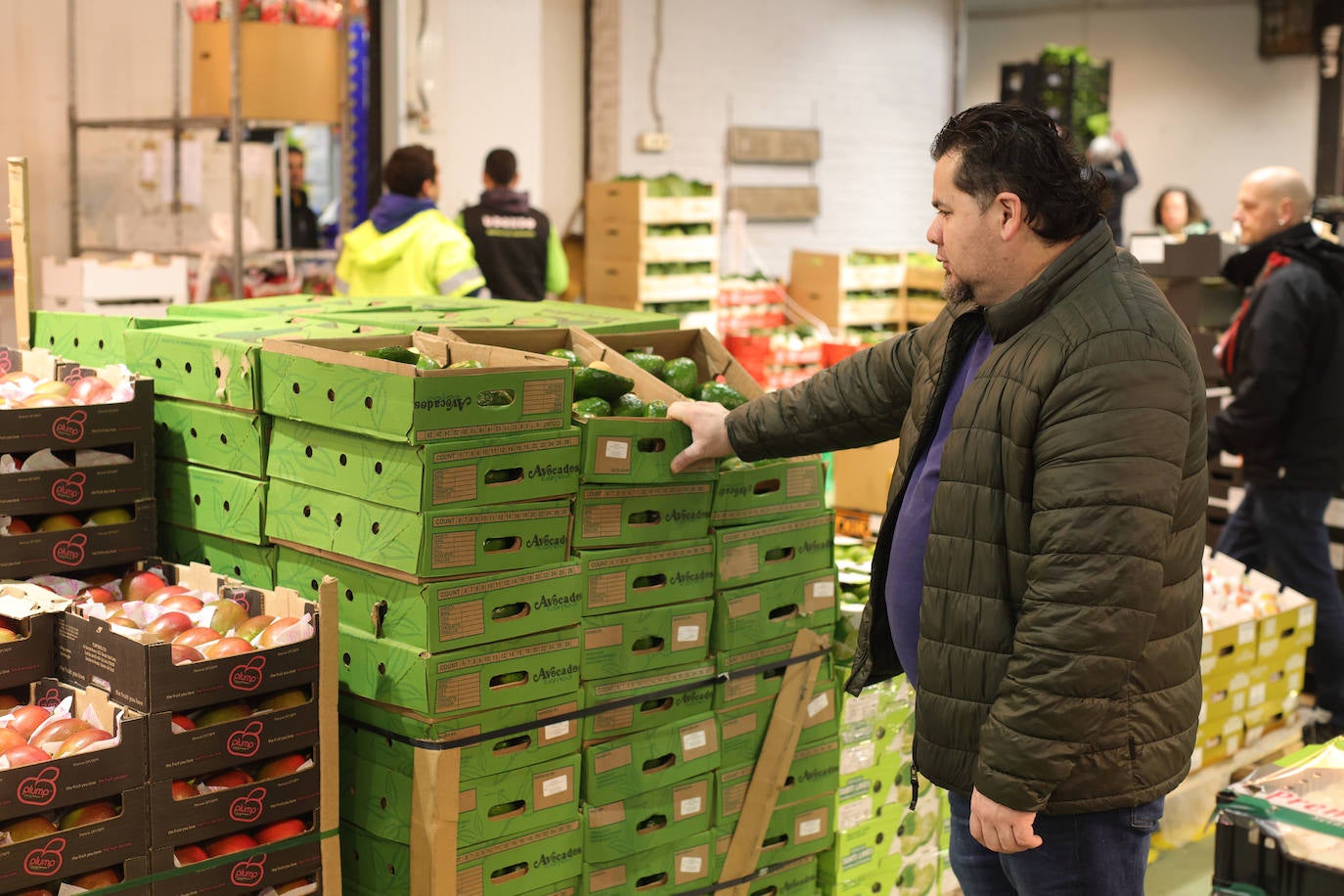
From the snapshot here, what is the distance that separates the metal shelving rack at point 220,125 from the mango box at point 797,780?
384 centimetres

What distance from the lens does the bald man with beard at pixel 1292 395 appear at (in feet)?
17.0

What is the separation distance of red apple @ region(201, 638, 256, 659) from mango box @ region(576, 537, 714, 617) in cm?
71

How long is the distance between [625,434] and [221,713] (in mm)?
962

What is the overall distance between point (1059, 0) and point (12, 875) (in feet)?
52.8

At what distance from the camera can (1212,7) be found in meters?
15.5

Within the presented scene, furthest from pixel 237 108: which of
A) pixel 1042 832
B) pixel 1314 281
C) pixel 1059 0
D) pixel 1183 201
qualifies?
pixel 1059 0

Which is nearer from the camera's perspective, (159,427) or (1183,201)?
(159,427)

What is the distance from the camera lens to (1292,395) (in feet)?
17.2

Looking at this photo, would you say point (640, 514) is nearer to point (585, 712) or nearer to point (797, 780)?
point (585, 712)

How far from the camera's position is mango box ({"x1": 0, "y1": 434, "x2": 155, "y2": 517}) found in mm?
2949

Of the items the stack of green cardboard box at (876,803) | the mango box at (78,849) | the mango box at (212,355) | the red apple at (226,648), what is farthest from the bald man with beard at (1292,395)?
the mango box at (78,849)

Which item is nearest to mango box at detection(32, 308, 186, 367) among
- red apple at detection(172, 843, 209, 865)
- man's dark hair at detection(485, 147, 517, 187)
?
red apple at detection(172, 843, 209, 865)

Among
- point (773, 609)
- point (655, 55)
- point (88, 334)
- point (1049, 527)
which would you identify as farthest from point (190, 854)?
point (655, 55)

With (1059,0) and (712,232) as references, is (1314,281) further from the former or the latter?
(1059,0)
